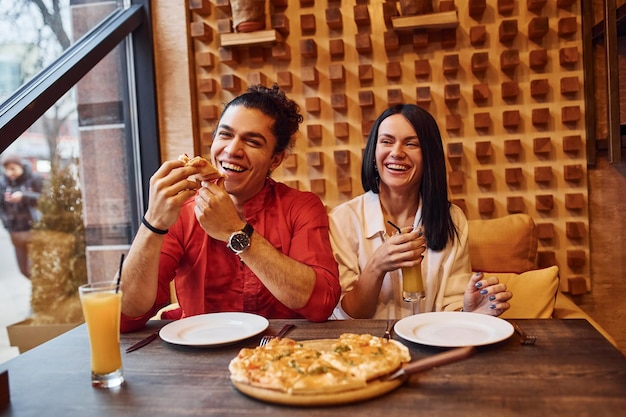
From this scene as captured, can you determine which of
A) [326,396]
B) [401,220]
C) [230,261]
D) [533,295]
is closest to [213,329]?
[230,261]

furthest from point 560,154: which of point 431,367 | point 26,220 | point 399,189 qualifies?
point 26,220

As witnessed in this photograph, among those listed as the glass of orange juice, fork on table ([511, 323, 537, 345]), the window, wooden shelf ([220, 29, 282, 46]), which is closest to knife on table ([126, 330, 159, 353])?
the glass of orange juice

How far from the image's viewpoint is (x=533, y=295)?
7.56ft

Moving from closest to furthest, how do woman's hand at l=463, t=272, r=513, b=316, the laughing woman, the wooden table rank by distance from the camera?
the wooden table → woman's hand at l=463, t=272, r=513, b=316 → the laughing woman

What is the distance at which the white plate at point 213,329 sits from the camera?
138cm

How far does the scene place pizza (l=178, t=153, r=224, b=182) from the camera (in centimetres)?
166

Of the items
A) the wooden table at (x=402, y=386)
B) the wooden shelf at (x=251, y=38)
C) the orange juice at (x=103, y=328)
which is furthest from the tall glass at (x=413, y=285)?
the wooden shelf at (x=251, y=38)

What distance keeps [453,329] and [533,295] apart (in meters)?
1.06

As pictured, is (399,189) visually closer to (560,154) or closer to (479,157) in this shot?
(479,157)

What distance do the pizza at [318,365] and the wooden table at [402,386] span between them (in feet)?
0.13

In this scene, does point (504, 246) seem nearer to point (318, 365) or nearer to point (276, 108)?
point (276, 108)

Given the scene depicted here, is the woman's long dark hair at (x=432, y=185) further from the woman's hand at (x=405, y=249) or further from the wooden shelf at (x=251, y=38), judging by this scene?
the wooden shelf at (x=251, y=38)

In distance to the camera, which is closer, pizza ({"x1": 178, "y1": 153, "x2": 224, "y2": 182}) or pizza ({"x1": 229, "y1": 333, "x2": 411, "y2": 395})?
pizza ({"x1": 229, "y1": 333, "x2": 411, "y2": 395})

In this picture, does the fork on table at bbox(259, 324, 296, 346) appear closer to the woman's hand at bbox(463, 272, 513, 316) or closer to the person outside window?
the woman's hand at bbox(463, 272, 513, 316)
